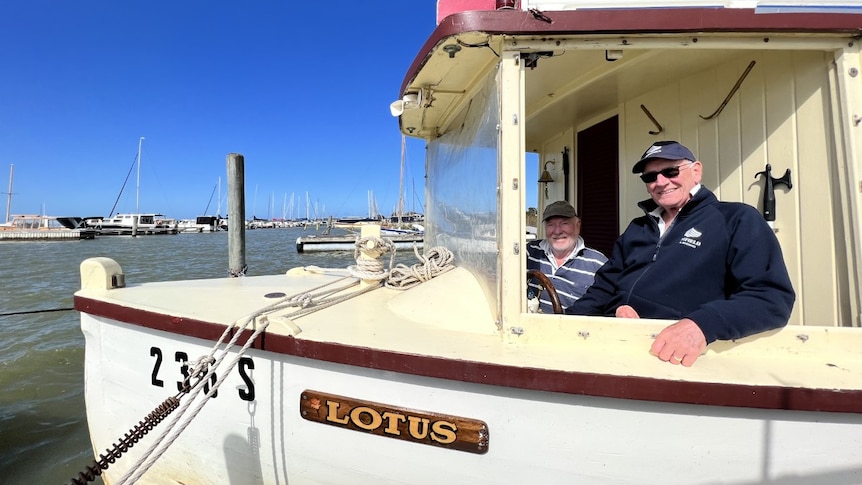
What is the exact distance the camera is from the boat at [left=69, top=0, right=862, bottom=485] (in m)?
1.47

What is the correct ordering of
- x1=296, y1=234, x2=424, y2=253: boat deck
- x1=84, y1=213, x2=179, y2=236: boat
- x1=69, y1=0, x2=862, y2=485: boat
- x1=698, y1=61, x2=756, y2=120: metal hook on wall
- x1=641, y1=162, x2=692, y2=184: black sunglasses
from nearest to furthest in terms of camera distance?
x1=69, y1=0, x2=862, y2=485: boat < x1=641, y1=162, x2=692, y2=184: black sunglasses < x1=698, y1=61, x2=756, y2=120: metal hook on wall < x1=296, y1=234, x2=424, y2=253: boat deck < x1=84, y1=213, x2=179, y2=236: boat

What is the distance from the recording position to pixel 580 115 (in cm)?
372

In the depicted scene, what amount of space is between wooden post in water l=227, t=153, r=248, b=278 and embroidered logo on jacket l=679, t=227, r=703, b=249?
17.3 ft

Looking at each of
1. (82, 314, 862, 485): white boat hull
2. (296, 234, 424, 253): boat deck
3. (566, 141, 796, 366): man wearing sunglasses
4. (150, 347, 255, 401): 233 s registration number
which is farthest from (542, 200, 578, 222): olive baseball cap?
(296, 234, 424, 253): boat deck

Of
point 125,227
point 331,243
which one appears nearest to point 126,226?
point 125,227

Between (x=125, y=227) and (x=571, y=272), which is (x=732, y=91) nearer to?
(x=571, y=272)

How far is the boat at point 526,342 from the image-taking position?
147 centimetres

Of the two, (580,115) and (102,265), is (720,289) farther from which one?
(102,265)

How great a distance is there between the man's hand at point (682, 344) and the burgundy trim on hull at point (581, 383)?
A: 154 millimetres

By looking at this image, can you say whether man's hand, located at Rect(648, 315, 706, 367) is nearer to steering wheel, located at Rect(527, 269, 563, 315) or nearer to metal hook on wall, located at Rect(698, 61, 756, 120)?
steering wheel, located at Rect(527, 269, 563, 315)

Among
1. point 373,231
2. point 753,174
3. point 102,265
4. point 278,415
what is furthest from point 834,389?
point 102,265

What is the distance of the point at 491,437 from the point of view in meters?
1.64

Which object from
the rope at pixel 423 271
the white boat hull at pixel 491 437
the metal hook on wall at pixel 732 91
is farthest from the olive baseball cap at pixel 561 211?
the white boat hull at pixel 491 437

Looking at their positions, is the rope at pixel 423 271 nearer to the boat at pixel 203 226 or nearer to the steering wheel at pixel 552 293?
the steering wheel at pixel 552 293
